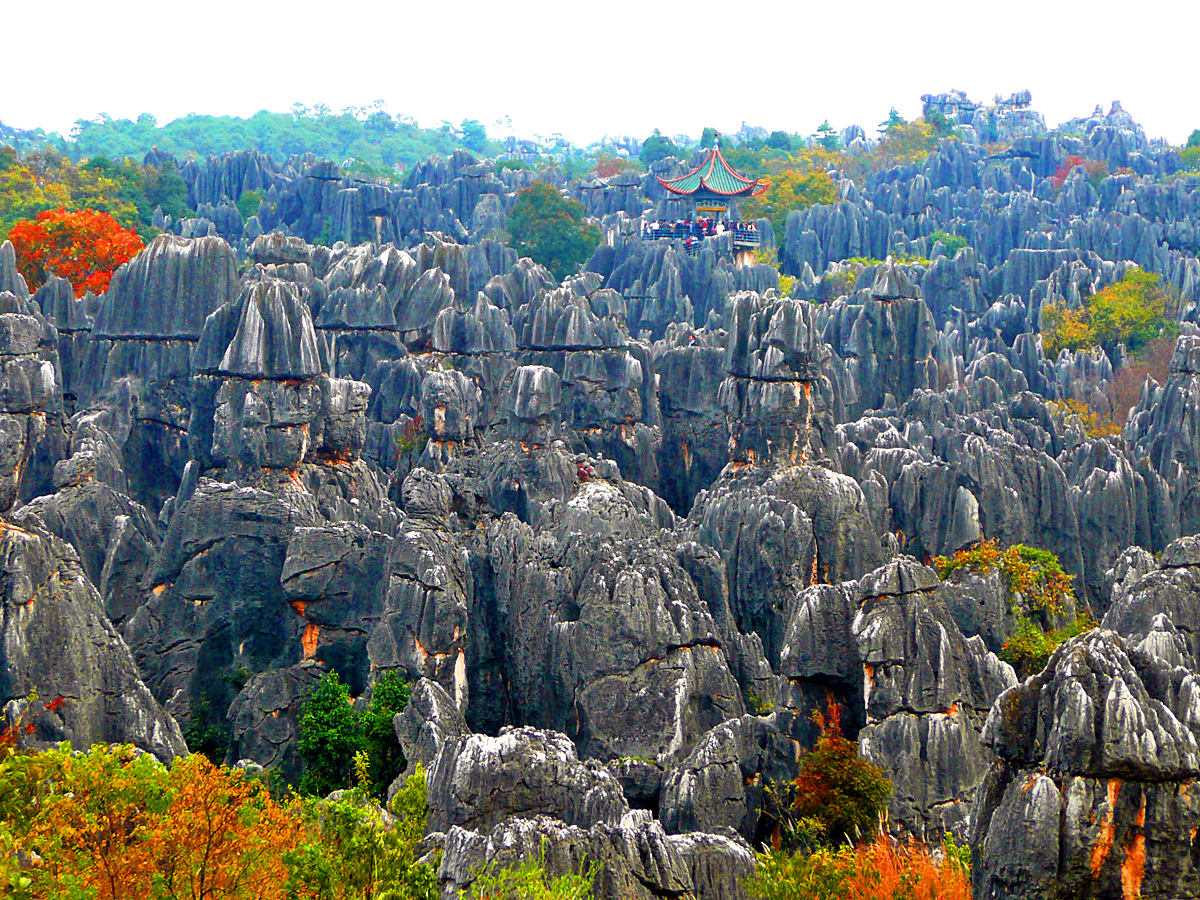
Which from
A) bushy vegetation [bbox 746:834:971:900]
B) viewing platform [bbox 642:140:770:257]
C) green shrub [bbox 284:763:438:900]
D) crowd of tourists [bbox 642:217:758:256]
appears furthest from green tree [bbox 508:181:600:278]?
green shrub [bbox 284:763:438:900]

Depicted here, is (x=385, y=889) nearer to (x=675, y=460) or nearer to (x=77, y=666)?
(x=77, y=666)

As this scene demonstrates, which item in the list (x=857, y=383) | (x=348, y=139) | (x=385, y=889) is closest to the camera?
(x=385, y=889)

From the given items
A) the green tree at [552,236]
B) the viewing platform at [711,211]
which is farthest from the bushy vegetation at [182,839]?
the viewing platform at [711,211]

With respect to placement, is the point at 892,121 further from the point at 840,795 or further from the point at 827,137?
the point at 840,795

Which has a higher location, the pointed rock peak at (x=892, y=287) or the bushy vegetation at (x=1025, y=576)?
the pointed rock peak at (x=892, y=287)

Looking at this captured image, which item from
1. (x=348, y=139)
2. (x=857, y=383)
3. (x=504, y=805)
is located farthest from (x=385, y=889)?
(x=348, y=139)

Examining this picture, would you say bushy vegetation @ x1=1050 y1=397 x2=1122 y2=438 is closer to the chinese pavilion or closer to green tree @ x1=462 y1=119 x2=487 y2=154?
the chinese pavilion

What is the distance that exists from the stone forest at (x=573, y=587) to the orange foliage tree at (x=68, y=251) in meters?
0.19

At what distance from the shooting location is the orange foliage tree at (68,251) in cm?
5534

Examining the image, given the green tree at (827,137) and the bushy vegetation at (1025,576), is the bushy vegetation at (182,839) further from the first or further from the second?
the green tree at (827,137)

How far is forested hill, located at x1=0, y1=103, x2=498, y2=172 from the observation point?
154 m

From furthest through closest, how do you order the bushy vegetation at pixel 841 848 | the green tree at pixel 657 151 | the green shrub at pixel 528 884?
the green tree at pixel 657 151, the bushy vegetation at pixel 841 848, the green shrub at pixel 528 884

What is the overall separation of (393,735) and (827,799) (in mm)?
8848

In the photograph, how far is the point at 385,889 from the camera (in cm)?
1310
